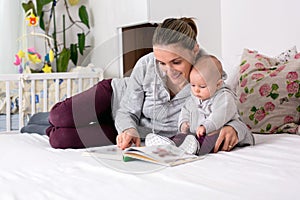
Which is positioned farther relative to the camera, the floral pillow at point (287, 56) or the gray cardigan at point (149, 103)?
the floral pillow at point (287, 56)

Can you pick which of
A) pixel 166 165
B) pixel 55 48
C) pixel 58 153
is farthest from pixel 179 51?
pixel 55 48

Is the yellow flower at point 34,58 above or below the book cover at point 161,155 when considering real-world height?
above

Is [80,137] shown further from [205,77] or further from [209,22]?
[209,22]

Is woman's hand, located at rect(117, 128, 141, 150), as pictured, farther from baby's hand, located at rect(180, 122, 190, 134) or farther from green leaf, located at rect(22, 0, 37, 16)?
green leaf, located at rect(22, 0, 37, 16)

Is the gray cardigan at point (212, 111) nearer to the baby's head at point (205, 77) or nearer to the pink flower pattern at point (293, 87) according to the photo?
the baby's head at point (205, 77)

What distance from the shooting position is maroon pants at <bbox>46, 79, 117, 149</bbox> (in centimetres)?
176

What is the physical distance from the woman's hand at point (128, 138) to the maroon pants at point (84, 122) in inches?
6.9

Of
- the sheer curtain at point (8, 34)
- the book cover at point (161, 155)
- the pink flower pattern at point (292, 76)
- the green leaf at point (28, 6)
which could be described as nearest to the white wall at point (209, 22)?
the sheer curtain at point (8, 34)

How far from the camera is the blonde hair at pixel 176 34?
4.92 feet

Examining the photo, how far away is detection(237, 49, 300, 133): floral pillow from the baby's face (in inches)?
16.0

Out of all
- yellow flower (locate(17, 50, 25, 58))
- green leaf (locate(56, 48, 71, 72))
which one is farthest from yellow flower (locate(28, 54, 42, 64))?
green leaf (locate(56, 48, 71, 72))

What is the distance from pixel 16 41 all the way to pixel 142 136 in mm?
1912

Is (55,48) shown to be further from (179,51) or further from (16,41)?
(179,51)

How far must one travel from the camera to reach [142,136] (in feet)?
5.81
